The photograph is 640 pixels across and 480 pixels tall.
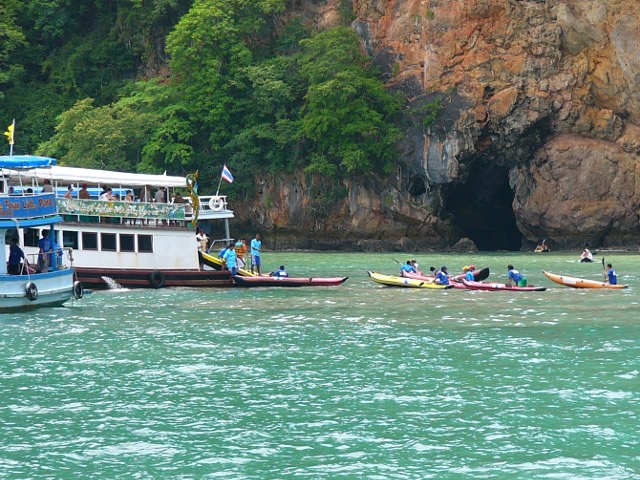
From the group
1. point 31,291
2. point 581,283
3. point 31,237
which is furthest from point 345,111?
point 31,291

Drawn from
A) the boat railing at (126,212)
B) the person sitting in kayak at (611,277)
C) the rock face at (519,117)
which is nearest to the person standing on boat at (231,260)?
the boat railing at (126,212)

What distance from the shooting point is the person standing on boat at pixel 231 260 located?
116 ft

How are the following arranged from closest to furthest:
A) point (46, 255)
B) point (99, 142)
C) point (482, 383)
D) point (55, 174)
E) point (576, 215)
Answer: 1. point (482, 383)
2. point (46, 255)
3. point (55, 174)
4. point (576, 215)
5. point (99, 142)

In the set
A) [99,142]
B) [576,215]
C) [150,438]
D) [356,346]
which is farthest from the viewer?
[99,142]

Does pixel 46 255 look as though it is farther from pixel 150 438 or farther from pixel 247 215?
pixel 247 215

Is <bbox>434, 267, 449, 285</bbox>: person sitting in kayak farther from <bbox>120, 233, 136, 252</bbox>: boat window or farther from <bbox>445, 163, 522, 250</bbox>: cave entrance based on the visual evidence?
<bbox>445, 163, 522, 250</bbox>: cave entrance

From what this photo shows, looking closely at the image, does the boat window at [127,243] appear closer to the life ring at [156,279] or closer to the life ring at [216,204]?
the life ring at [156,279]

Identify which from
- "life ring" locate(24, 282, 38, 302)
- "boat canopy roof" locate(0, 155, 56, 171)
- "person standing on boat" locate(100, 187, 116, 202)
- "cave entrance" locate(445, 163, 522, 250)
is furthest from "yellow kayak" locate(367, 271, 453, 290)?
"cave entrance" locate(445, 163, 522, 250)

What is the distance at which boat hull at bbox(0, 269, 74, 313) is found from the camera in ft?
87.0

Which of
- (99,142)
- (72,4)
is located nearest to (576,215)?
(99,142)

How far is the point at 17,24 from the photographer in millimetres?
66812

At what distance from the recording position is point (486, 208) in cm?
6059

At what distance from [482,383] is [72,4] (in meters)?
55.6

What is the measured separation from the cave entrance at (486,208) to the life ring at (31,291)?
32.6m
